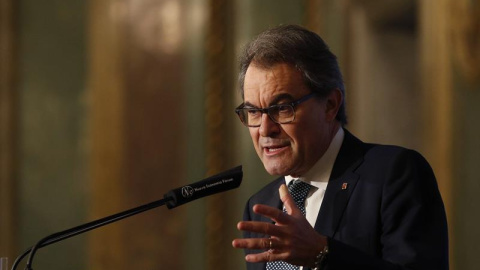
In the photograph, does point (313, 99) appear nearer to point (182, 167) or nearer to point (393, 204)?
point (393, 204)

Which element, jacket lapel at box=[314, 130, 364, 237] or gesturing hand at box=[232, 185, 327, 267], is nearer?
gesturing hand at box=[232, 185, 327, 267]

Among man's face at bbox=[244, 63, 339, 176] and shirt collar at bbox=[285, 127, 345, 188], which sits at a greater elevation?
man's face at bbox=[244, 63, 339, 176]

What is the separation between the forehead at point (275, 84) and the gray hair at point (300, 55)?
0.06ft

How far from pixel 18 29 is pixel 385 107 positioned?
94.6 inches

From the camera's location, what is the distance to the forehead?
220 cm

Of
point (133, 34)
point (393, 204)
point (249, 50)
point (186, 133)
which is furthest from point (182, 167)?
point (393, 204)

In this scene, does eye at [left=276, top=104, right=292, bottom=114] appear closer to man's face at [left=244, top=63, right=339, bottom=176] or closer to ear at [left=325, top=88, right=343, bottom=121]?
man's face at [left=244, top=63, right=339, bottom=176]

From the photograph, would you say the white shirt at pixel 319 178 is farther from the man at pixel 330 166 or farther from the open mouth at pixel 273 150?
the open mouth at pixel 273 150

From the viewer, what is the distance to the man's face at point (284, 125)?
2205mm

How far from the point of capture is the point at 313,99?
2254 millimetres

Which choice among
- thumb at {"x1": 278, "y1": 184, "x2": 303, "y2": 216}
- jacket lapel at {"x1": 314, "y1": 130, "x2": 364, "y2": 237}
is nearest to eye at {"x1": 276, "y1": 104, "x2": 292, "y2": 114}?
jacket lapel at {"x1": 314, "y1": 130, "x2": 364, "y2": 237}

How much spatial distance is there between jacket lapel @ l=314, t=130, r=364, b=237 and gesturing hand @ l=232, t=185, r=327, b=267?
0.35m

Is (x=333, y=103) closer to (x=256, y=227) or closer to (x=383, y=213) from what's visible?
(x=383, y=213)

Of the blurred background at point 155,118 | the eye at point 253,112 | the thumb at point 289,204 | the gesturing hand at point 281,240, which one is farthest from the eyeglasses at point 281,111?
the blurred background at point 155,118
